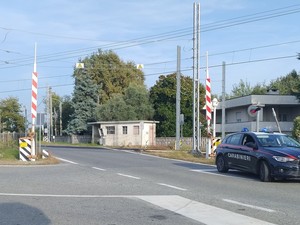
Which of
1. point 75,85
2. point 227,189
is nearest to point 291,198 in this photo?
point 227,189

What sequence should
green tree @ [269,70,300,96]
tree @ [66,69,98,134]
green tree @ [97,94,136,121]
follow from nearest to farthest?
green tree @ [97,94,136,121]
tree @ [66,69,98,134]
green tree @ [269,70,300,96]

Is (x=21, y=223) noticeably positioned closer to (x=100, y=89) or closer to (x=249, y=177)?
(x=249, y=177)


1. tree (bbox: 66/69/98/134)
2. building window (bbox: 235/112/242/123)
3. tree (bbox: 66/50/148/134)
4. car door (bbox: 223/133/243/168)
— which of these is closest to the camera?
car door (bbox: 223/133/243/168)

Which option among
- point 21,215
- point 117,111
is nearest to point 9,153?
point 21,215

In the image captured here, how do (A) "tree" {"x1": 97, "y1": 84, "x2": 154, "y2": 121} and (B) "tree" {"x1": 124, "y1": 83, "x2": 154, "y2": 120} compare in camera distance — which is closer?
(A) "tree" {"x1": 97, "y1": 84, "x2": 154, "y2": 121}

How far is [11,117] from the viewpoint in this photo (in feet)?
294

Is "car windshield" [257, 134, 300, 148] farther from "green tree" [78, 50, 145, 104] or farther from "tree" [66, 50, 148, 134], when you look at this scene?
"green tree" [78, 50, 145, 104]

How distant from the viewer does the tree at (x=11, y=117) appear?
292 ft

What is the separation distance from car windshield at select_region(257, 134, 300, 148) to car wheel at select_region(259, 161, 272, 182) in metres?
0.87

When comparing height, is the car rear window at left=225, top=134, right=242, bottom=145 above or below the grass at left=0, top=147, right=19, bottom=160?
above

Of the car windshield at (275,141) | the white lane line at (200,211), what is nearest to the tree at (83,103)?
the car windshield at (275,141)

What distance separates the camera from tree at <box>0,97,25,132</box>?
8906cm

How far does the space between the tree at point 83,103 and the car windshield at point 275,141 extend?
53040 mm

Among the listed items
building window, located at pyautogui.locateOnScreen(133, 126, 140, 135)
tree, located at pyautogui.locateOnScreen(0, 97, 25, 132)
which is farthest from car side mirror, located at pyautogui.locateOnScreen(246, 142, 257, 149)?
tree, located at pyautogui.locateOnScreen(0, 97, 25, 132)
